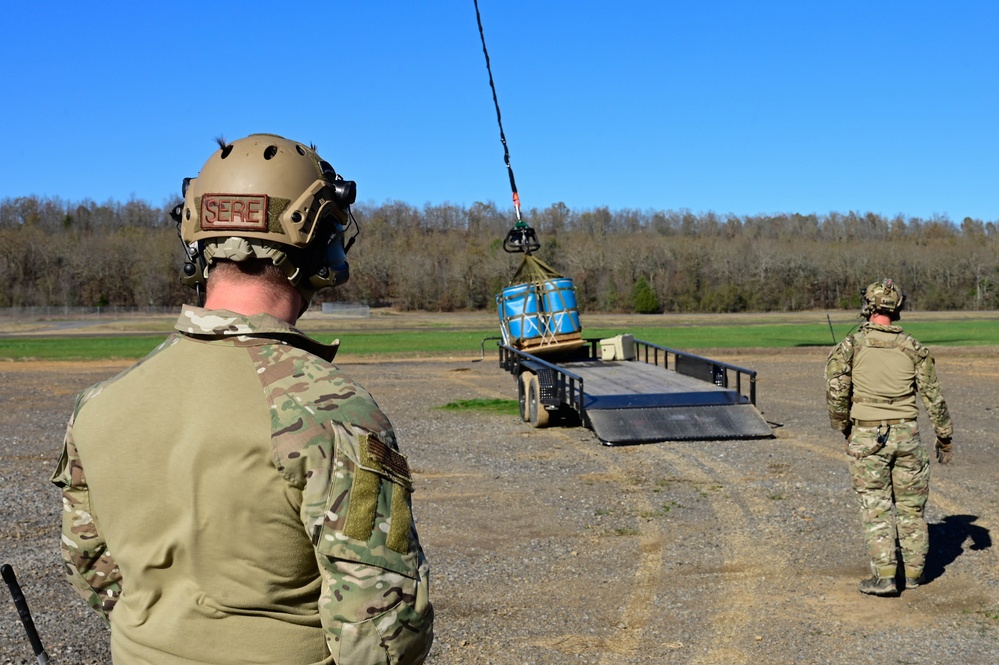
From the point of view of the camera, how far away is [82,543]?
2.60 metres

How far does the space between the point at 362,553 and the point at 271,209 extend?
84cm

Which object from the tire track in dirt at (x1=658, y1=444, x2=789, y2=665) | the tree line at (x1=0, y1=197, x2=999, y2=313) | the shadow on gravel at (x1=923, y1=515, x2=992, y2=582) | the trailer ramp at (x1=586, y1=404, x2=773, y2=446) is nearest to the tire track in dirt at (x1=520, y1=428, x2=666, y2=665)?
the tire track in dirt at (x1=658, y1=444, x2=789, y2=665)

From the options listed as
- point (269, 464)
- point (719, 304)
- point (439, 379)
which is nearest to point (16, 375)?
point (439, 379)

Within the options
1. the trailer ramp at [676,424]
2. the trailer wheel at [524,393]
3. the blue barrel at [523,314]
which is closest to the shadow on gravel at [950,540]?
the trailer ramp at [676,424]

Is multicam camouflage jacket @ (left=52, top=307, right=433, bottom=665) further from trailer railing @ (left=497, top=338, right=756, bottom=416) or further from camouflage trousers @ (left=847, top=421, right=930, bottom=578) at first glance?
trailer railing @ (left=497, top=338, right=756, bottom=416)

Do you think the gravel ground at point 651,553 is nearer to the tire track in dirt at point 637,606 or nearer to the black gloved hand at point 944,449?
the tire track in dirt at point 637,606

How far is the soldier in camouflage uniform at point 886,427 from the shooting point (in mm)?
7438

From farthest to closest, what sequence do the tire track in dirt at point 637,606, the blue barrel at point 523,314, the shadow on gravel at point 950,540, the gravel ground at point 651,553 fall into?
1. the blue barrel at point 523,314
2. the shadow on gravel at point 950,540
3. the gravel ground at point 651,553
4. the tire track in dirt at point 637,606

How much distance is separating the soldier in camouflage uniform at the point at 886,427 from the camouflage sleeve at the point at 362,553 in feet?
20.1

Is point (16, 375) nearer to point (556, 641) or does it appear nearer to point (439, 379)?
point (439, 379)

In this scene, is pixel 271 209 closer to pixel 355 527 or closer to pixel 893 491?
pixel 355 527

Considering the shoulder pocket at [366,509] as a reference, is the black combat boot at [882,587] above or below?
below

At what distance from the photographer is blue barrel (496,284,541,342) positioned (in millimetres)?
18625

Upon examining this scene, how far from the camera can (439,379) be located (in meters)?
26.7
